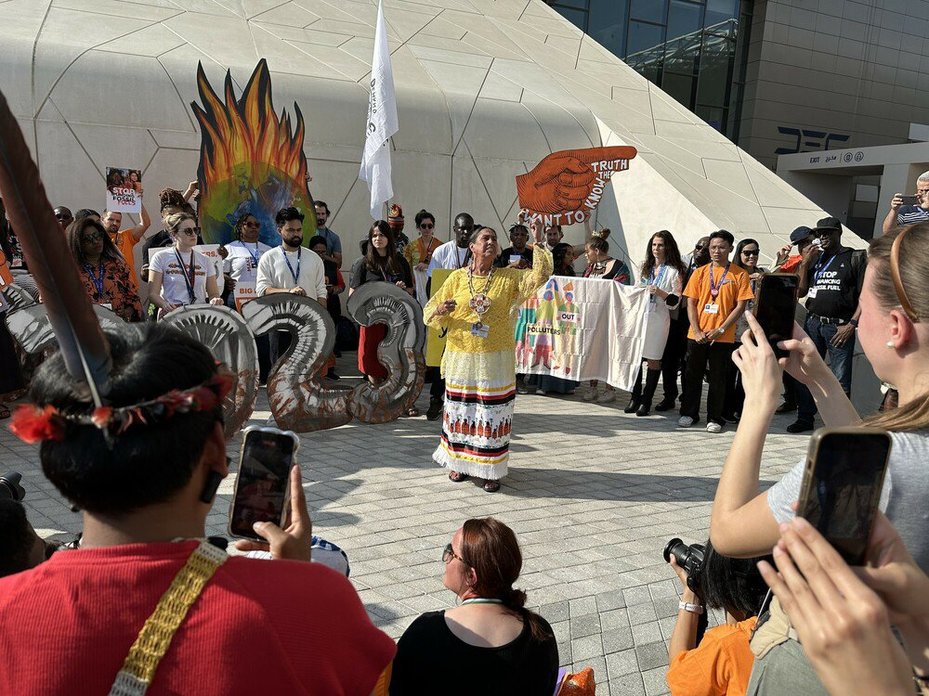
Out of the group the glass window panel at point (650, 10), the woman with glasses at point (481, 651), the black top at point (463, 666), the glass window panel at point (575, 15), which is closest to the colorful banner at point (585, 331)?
the woman with glasses at point (481, 651)

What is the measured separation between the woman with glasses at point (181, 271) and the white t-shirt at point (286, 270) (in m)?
0.47

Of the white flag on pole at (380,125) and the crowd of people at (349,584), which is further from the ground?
the white flag on pole at (380,125)

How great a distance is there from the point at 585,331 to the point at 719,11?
20381 millimetres

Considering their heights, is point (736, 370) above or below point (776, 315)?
below

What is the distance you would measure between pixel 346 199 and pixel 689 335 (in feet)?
17.3

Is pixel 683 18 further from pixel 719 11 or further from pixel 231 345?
pixel 231 345

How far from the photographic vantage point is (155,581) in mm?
1123

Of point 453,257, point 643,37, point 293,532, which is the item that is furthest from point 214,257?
point 643,37

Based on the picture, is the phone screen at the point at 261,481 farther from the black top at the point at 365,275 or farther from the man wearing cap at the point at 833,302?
the man wearing cap at the point at 833,302

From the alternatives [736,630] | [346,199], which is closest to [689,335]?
[346,199]

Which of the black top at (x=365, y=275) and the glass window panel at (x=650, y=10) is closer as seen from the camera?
the black top at (x=365, y=275)

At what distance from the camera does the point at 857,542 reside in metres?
1.09

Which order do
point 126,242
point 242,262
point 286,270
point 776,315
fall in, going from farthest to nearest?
point 126,242
point 242,262
point 286,270
point 776,315

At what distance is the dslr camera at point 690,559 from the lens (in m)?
2.42
